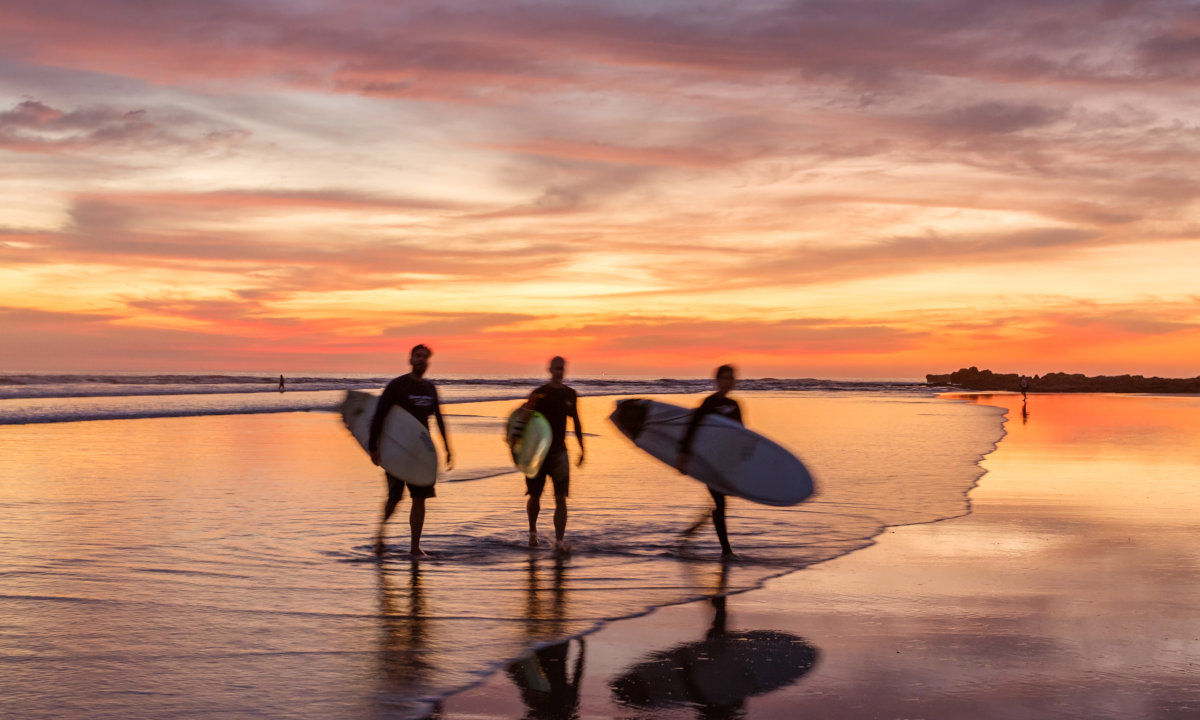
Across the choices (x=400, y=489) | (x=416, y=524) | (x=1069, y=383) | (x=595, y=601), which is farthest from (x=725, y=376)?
(x=1069, y=383)

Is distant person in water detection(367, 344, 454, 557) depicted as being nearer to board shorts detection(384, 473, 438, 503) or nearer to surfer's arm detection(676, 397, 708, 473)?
board shorts detection(384, 473, 438, 503)

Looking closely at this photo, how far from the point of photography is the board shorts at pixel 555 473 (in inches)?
386

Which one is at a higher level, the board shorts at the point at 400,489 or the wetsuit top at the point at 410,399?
the wetsuit top at the point at 410,399

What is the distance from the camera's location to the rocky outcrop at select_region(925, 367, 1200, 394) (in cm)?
7812

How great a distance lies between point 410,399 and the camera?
984 centimetres

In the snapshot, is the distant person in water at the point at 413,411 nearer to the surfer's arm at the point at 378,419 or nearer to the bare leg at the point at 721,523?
the surfer's arm at the point at 378,419

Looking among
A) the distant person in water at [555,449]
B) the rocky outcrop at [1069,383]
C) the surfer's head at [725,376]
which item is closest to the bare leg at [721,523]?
the surfer's head at [725,376]

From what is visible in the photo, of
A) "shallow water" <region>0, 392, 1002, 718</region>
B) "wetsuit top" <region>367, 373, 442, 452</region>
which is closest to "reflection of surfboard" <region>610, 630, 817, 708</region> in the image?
"shallow water" <region>0, 392, 1002, 718</region>

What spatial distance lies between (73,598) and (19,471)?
973 centimetres

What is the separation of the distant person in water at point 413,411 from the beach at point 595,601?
0.41m

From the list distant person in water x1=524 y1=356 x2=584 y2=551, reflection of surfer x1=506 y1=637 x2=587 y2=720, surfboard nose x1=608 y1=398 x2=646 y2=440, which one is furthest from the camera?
surfboard nose x1=608 y1=398 x2=646 y2=440

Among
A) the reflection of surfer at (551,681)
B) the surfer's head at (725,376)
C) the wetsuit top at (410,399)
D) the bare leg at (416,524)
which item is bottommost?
the reflection of surfer at (551,681)

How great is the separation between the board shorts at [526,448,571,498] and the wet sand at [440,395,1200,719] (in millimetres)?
1742

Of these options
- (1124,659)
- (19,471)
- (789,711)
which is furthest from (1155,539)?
(19,471)
